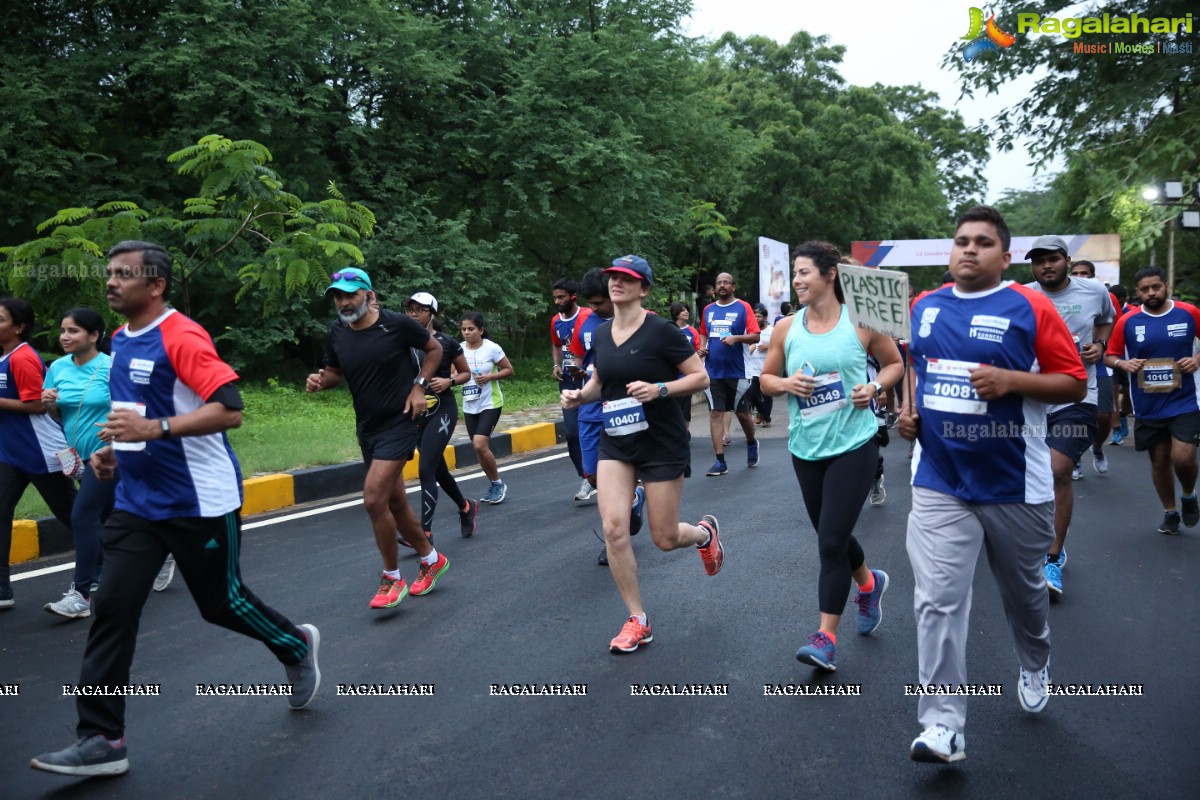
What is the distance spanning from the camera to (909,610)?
5512 millimetres

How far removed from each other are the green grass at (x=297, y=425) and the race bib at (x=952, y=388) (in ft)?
21.3

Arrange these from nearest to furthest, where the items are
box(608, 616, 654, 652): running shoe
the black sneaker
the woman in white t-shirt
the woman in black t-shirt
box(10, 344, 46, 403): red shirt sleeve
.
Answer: the black sneaker < box(608, 616, 654, 652): running shoe < the woman in black t-shirt < box(10, 344, 46, 403): red shirt sleeve < the woman in white t-shirt

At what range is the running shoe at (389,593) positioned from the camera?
18.7 ft

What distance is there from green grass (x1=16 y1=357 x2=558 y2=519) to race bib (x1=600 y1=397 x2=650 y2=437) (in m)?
4.76

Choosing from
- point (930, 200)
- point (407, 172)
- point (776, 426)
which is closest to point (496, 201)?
point (407, 172)

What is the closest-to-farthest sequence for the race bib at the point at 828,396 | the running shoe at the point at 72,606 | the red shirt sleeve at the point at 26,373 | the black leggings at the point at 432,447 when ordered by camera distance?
the race bib at the point at 828,396 → the running shoe at the point at 72,606 → the red shirt sleeve at the point at 26,373 → the black leggings at the point at 432,447

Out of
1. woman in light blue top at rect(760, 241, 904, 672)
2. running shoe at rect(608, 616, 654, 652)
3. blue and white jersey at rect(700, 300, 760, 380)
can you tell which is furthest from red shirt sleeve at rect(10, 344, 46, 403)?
blue and white jersey at rect(700, 300, 760, 380)

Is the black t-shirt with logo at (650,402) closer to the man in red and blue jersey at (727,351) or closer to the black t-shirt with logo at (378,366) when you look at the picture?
the black t-shirt with logo at (378,366)

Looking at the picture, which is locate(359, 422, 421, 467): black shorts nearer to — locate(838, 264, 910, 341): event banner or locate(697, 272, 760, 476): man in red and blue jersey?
locate(838, 264, 910, 341): event banner

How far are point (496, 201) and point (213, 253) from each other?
33.3 feet

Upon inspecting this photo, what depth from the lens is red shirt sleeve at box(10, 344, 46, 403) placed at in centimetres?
577

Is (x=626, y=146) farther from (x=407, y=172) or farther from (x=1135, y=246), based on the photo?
(x=1135, y=246)

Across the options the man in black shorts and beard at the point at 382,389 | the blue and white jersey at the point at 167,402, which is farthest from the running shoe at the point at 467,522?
the blue and white jersey at the point at 167,402

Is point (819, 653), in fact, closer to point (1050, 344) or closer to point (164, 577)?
point (1050, 344)
